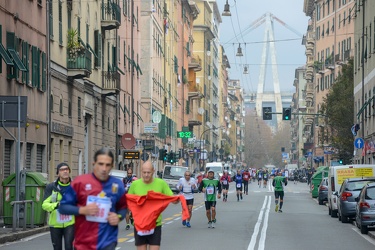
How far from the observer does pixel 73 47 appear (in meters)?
44.7

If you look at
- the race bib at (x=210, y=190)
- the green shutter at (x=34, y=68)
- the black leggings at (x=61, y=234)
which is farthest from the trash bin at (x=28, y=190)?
the black leggings at (x=61, y=234)

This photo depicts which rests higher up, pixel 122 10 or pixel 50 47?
pixel 122 10

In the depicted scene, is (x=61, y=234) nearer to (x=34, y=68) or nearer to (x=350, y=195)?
(x=350, y=195)

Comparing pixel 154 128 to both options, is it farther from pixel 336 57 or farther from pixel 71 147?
pixel 336 57

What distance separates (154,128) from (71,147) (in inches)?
656

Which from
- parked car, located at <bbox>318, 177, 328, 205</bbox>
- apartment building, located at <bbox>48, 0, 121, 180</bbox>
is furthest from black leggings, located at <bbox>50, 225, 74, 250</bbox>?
parked car, located at <bbox>318, 177, 328, 205</bbox>

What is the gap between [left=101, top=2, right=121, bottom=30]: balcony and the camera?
54500 millimetres

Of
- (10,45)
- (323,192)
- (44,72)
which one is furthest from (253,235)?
(323,192)

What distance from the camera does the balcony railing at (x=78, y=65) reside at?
44625 mm

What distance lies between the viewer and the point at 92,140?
169 ft

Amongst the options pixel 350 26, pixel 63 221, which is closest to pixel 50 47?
pixel 63 221

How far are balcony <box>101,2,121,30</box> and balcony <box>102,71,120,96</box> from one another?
2.29 metres

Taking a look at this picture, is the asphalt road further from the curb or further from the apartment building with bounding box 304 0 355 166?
the apartment building with bounding box 304 0 355 166

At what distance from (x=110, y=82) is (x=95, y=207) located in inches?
1779
